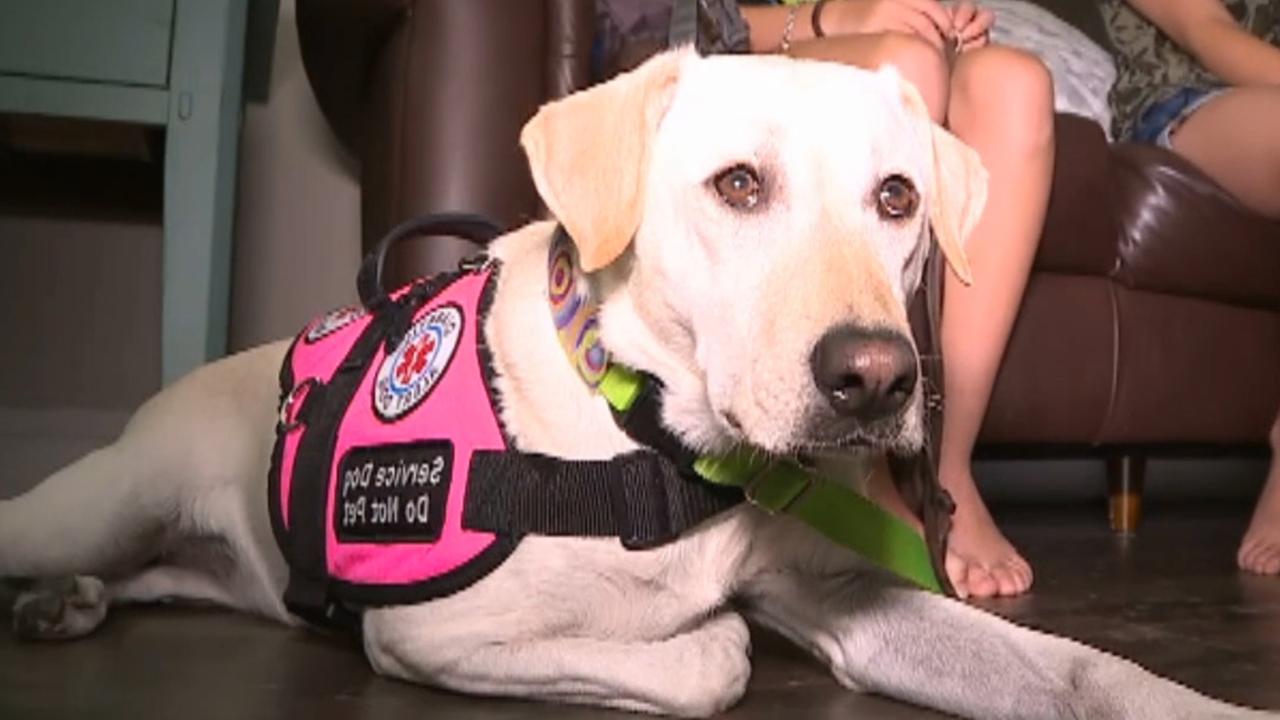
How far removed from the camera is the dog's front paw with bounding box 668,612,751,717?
1.12 meters

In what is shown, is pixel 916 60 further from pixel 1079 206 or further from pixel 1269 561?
pixel 1269 561

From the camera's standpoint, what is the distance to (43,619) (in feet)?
4.75

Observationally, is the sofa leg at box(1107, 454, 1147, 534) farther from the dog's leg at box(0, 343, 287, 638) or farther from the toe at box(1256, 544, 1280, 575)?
the dog's leg at box(0, 343, 287, 638)

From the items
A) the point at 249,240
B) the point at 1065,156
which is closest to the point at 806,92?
the point at 1065,156

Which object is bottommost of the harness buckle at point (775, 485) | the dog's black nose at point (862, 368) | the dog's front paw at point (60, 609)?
the dog's front paw at point (60, 609)

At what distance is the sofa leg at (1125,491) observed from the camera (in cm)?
285

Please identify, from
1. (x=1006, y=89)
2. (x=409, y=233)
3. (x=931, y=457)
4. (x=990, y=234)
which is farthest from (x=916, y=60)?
(x=409, y=233)

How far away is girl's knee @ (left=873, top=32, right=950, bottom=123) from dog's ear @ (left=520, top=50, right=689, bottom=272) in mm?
732

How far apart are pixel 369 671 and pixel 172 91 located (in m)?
1.08

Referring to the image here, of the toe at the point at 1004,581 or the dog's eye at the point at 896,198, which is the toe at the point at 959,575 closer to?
the toe at the point at 1004,581

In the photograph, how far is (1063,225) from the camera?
243 centimetres

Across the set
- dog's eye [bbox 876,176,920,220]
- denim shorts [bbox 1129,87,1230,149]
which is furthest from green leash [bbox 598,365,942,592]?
denim shorts [bbox 1129,87,1230,149]

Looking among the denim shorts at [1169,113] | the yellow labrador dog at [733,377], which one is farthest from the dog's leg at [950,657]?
the denim shorts at [1169,113]

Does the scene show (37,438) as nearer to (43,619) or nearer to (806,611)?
(43,619)
